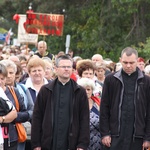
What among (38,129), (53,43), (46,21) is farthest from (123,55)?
(53,43)

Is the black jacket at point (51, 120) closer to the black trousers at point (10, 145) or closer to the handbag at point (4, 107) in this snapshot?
the black trousers at point (10, 145)

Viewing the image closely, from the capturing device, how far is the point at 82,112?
27.5 feet

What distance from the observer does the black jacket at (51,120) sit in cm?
829

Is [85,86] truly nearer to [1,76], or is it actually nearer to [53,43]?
[1,76]

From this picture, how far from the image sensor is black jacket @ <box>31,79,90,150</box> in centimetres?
829

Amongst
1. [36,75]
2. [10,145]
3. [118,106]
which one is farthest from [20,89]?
[118,106]

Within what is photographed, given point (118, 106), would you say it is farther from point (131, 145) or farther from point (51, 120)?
point (51, 120)

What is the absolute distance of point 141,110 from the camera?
865 centimetres

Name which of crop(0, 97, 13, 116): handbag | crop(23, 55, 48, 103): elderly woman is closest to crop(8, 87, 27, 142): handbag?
crop(0, 97, 13, 116): handbag

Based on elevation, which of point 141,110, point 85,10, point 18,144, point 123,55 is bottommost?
point 18,144

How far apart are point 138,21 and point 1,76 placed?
72.4ft

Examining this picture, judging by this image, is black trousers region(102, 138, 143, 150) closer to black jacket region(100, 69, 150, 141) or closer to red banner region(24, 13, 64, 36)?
black jacket region(100, 69, 150, 141)

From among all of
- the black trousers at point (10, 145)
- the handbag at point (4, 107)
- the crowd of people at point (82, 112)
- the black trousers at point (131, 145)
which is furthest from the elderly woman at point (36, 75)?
the handbag at point (4, 107)

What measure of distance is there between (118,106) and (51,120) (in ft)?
3.43
